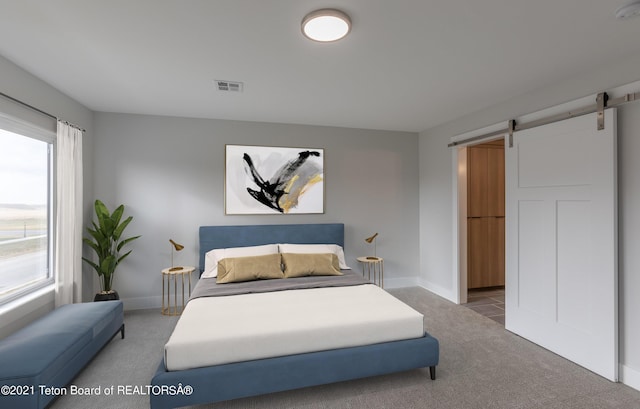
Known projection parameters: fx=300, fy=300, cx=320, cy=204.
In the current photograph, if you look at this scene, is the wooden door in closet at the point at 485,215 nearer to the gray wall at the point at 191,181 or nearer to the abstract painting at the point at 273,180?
the gray wall at the point at 191,181

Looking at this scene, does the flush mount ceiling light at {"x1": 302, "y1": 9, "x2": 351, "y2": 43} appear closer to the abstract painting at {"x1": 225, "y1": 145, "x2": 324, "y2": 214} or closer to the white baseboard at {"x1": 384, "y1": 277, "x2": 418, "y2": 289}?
the abstract painting at {"x1": 225, "y1": 145, "x2": 324, "y2": 214}

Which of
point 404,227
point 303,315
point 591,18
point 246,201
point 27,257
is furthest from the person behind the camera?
point 404,227

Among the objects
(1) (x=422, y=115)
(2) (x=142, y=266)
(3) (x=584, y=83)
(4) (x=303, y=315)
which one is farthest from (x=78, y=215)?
(3) (x=584, y=83)

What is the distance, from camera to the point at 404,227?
4.80 meters

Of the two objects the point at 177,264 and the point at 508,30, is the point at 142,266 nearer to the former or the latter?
the point at 177,264

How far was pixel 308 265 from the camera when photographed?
11.5 ft

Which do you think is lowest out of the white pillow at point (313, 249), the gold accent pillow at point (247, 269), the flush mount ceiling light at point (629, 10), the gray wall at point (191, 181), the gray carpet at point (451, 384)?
the gray carpet at point (451, 384)

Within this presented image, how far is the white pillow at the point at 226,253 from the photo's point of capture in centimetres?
364

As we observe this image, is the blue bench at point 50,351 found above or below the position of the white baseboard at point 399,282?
above

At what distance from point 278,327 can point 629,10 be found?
9.45 feet

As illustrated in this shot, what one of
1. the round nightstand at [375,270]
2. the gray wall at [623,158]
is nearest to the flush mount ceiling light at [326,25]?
the gray wall at [623,158]

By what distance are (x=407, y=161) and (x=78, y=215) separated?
4409 millimetres

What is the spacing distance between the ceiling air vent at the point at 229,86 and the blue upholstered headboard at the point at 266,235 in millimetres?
1795

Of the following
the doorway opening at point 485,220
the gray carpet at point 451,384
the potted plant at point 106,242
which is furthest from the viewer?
the doorway opening at point 485,220
